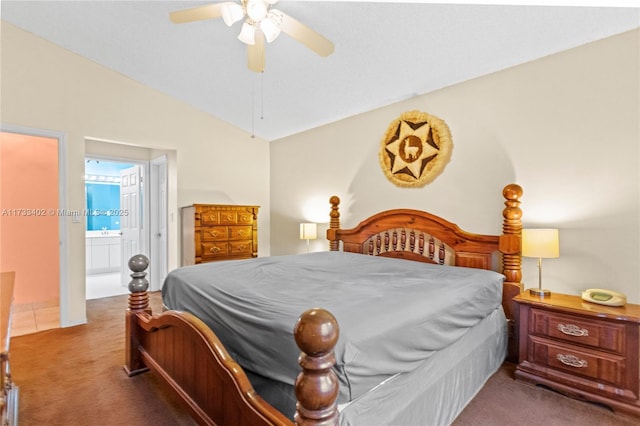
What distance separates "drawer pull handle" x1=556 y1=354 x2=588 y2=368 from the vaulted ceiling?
2209mm

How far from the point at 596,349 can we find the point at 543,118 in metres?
1.71

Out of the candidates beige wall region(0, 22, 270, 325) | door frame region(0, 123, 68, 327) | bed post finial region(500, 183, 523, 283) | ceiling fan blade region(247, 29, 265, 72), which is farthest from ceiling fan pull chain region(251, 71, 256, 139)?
bed post finial region(500, 183, 523, 283)

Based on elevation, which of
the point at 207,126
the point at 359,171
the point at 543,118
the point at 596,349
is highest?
the point at 207,126

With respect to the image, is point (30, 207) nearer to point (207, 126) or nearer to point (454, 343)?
point (207, 126)

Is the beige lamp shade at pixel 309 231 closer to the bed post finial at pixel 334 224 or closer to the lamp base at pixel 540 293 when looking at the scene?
the bed post finial at pixel 334 224

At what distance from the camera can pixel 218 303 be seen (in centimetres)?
169

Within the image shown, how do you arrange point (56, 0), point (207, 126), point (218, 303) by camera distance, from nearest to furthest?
point (218, 303) < point (56, 0) < point (207, 126)

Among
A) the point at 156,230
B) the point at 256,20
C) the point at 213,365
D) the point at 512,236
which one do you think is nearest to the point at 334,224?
the point at 512,236

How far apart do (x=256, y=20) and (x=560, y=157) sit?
244 centimetres

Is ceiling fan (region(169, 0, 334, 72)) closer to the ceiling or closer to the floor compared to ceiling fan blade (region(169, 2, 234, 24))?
closer to the floor

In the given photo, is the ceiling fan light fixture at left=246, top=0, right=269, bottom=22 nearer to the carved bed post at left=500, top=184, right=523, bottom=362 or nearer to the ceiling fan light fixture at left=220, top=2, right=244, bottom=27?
the ceiling fan light fixture at left=220, top=2, right=244, bottom=27

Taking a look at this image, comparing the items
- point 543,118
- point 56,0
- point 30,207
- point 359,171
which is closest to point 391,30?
point 543,118

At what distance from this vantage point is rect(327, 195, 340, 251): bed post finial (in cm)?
401

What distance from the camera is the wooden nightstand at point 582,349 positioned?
1.85 m
